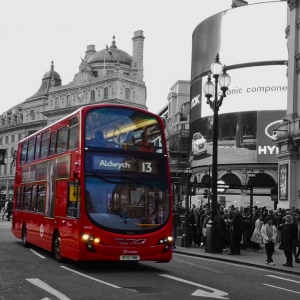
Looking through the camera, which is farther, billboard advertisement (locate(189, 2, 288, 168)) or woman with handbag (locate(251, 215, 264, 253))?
billboard advertisement (locate(189, 2, 288, 168))

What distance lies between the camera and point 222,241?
78.9 ft

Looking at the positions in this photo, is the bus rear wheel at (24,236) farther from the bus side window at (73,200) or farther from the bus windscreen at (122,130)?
the bus windscreen at (122,130)

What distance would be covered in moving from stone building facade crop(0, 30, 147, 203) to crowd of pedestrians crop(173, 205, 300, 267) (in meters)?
68.2

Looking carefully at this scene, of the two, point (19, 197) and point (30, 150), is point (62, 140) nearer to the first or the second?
point (30, 150)

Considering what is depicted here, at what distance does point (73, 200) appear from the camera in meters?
15.8

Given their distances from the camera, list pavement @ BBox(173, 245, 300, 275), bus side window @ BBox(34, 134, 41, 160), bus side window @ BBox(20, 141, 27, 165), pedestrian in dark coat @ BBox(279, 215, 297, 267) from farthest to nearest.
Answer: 1. bus side window @ BBox(20, 141, 27, 165)
2. bus side window @ BBox(34, 134, 41, 160)
3. pedestrian in dark coat @ BBox(279, 215, 297, 267)
4. pavement @ BBox(173, 245, 300, 275)

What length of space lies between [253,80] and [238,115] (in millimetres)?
3968

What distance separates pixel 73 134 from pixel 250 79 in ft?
164

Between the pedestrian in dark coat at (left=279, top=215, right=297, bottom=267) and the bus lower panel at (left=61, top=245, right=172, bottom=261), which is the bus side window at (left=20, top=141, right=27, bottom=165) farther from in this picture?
the pedestrian in dark coat at (left=279, top=215, right=297, bottom=267)

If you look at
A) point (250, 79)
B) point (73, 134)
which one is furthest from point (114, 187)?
point (250, 79)

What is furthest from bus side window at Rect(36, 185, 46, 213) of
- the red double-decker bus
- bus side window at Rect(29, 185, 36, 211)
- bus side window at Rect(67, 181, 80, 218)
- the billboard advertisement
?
the billboard advertisement

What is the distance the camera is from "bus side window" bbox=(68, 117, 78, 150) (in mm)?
16094

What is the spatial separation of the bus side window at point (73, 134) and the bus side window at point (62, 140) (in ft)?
1.71

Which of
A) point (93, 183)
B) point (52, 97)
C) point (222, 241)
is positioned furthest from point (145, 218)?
point (52, 97)
